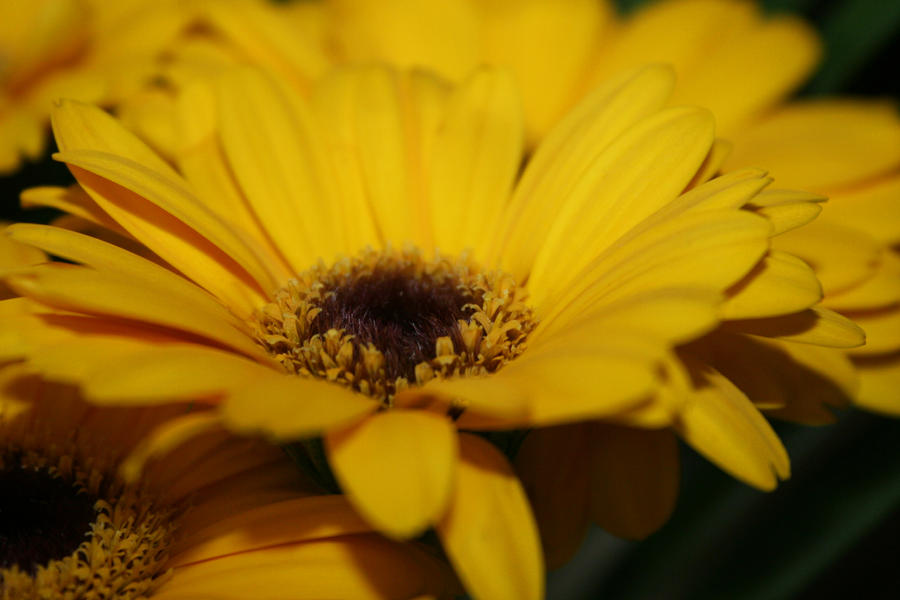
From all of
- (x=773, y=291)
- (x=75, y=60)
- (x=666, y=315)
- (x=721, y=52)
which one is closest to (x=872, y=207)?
(x=721, y=52)

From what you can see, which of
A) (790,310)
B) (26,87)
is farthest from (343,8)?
(790,310)

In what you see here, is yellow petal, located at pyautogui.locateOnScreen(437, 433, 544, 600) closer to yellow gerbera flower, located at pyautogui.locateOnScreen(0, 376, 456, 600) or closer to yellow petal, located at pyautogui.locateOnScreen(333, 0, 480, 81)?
yellow gerbera flower, located at pyautogui.locateOnScreen(0, 376, 456, 600)

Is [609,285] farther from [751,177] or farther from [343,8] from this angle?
[343,8]

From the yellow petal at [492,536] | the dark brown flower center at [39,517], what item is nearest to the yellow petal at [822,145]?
the yellow petal at [492,536]

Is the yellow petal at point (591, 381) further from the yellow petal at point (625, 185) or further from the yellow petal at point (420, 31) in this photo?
Answer: the yellow petal at point (420, 31)

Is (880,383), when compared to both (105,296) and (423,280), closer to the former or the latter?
(423,280)

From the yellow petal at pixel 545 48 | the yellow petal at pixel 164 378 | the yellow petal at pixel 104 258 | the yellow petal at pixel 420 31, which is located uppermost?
the yellow petal at pixel 420 31
